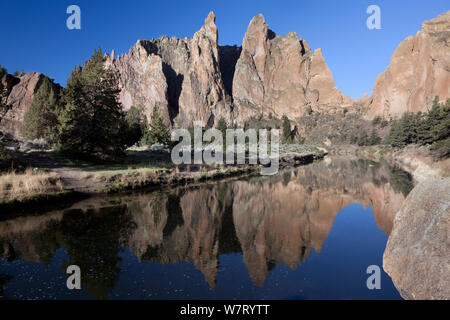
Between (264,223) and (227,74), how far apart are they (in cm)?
18860

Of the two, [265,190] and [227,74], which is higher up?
[227,74]

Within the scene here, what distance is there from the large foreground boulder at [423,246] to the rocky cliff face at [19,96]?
10290cm

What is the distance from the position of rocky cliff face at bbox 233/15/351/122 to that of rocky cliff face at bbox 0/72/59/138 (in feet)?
340

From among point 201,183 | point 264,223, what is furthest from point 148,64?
point 264,223

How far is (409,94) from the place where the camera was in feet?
382

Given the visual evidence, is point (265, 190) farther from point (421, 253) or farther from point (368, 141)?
point (368, 141)

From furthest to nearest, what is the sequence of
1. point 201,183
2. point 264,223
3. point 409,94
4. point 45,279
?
point 409,94
point 201,183
point 264,223
point 45,279

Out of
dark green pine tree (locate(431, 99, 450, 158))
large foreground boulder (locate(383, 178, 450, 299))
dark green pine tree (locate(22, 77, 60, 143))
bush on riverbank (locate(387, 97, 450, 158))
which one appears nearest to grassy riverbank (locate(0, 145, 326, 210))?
large foreground boulder (locate(383, 178, 450, 299))

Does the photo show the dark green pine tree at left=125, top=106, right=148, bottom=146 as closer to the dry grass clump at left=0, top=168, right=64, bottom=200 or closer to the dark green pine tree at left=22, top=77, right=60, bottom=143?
the dark green pine tree at left=22, top=77, right=60, bottom=143

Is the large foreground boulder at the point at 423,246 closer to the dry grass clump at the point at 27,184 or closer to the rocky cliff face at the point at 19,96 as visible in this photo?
the dry grass clump at the point at 27,184

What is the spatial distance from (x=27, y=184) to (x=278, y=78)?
6803 inches

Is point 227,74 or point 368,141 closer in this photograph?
point 368,141

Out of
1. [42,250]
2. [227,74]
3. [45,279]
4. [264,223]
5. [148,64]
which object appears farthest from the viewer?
[227,74]

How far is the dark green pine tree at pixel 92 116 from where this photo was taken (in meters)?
26.5
